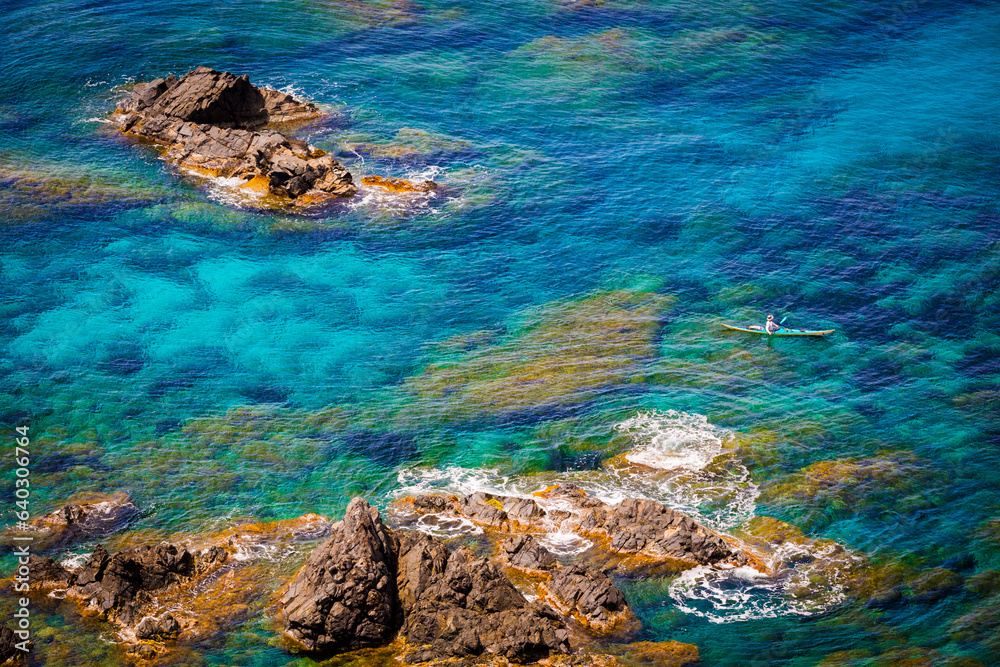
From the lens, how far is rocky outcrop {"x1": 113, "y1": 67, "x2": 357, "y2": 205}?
89.4m

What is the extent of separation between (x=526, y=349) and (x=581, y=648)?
2995cm

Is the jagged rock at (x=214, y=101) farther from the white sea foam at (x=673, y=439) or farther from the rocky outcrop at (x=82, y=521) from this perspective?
the white sea foam at (x=673, y=439)

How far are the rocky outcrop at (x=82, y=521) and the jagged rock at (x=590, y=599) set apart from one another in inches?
1006

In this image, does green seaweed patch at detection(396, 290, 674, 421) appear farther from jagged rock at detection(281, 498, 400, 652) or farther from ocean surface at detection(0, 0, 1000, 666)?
jagged rock at detection(281, 498, 400, 652)

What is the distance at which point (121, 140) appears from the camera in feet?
318

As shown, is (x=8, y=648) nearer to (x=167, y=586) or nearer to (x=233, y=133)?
(x=167, y=586)

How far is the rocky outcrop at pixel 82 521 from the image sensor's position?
176ft

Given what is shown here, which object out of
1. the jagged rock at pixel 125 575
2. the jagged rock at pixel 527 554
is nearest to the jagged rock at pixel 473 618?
the jagged rock at pixel 527 554

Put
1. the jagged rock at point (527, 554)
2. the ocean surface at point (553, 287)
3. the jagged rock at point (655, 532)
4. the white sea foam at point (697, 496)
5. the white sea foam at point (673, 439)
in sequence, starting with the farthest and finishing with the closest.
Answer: the white sea foam at point (673, 439), the ocean surface at point (553, 287), the jagged rock at point (655, 532), the jagged rock at point (527, 554), the white sea foam at point (697, 496)

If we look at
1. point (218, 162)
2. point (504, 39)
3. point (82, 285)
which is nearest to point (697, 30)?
point (504, 39)

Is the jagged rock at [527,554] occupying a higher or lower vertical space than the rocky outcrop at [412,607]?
lower

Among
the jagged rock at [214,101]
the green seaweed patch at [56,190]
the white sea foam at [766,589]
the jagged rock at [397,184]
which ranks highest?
the jagged rock at [214,101]

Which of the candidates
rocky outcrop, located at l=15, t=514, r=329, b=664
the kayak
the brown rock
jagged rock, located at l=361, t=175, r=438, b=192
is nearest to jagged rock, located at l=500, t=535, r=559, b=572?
rocky outcrop, located at l=15, t=514, r=329, b=664

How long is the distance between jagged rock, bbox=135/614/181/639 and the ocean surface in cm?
242
